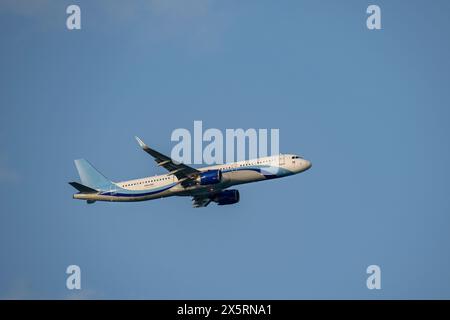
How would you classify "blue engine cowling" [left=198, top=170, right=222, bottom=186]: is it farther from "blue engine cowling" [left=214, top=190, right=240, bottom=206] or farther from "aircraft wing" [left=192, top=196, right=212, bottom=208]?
"aircraft wing" [left=192, top=196, right=212, bottom=208]

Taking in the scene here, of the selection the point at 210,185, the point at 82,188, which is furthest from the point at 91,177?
the point at 210,185

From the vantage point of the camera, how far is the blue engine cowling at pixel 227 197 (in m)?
117

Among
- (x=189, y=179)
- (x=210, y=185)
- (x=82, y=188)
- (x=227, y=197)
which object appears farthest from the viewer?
(x=227, y=197)

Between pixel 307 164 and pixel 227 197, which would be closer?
pixel 307 164

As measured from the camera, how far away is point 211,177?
358ft

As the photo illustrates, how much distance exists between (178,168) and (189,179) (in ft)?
6.24

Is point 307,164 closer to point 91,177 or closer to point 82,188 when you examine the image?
point 82,188

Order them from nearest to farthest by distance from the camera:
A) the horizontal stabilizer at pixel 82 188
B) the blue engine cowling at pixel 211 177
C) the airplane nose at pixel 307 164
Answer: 1. the blue engine cowling at pixel 211 177
2. the horizontal stabilizer at pixel 82 188
3. the airplane nose at pixel 307 164

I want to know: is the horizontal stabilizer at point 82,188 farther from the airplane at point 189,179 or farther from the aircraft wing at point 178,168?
the aircraft wing at point 178,168

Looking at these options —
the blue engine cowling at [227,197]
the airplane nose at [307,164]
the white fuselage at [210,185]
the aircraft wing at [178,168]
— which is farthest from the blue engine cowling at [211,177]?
the airplane nose at [307,164]

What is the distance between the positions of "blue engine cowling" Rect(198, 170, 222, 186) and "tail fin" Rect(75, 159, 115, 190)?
38.9 ft

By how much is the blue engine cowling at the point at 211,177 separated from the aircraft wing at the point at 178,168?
4.37 feet
